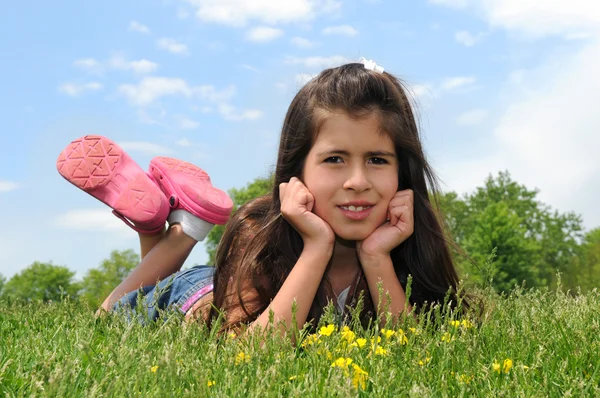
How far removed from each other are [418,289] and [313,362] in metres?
2.71

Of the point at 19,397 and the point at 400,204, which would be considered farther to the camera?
the point at 400,204

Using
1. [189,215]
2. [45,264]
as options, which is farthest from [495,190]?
[189,215]

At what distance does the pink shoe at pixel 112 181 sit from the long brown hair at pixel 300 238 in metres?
1.11

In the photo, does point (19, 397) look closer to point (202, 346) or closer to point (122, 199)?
point (202, 346)

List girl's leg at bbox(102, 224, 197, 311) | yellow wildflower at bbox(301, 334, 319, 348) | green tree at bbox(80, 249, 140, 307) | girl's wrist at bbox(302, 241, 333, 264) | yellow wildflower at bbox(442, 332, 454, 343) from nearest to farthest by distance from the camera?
yellow wildflower at bbox(301, 334, 319, 348) → yellow wildflower at bbox(442, 332, 454, 343) → girl's wrist at bbox(302, 241, 333, 264) → girl's leg at bbox(102, 224, 197, 311) → green tree at bbox(80, 249, 140, 307)

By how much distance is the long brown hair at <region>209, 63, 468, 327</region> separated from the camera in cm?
498

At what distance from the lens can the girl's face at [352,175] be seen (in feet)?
15.4

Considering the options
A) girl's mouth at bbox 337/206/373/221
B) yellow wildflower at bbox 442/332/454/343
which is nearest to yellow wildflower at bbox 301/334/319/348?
yellow wildflower at bbox 442/332/454/343

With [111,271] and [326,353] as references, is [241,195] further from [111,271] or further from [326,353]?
[326,353]

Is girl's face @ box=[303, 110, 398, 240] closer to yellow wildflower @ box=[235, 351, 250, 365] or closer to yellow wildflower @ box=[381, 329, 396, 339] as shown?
→ yellow wildflower @ box=[381, 329, 396, 339]

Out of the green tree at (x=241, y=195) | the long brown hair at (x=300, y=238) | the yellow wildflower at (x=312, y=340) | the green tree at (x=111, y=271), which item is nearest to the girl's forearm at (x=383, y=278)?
the long brown hair at (x=300, y=238)

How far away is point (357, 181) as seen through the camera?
459cm

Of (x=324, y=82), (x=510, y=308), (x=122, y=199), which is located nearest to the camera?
(x=510, y=308)

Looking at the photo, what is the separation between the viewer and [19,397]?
8.75 ft
